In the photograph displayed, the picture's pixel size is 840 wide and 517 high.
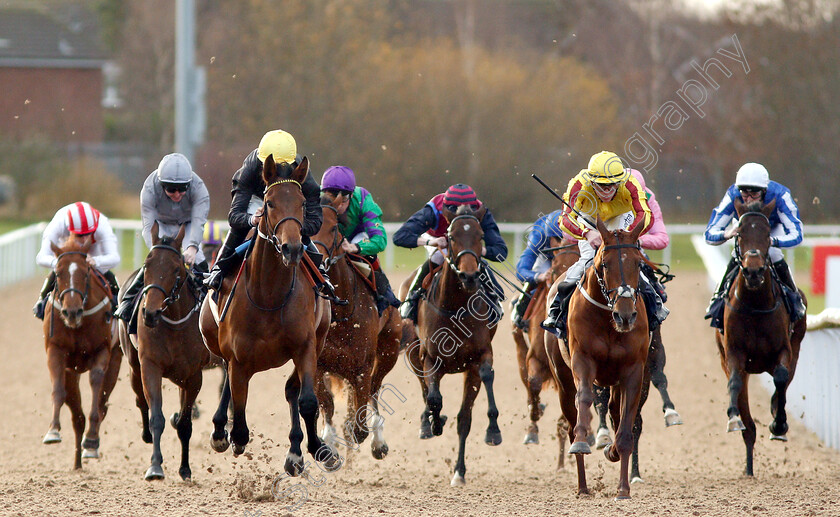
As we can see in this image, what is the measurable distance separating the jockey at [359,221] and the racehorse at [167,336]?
116cm

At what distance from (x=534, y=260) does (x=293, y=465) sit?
3.11 m

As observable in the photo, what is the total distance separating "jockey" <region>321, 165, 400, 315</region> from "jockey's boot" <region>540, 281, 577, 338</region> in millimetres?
1351

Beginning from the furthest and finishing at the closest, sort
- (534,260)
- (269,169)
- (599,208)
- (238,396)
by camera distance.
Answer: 1. (534,260)
2. (599,208)
3. (238,396)
4. (269,169)

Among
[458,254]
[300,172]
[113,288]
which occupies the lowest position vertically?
[113,288]

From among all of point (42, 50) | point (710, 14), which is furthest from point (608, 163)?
point (42, 50)

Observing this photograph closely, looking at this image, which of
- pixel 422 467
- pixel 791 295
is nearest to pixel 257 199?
pixel 422 467

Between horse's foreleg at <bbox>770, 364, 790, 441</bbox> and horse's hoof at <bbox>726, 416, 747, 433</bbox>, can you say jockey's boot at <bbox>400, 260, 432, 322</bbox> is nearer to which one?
horse's hoof at <bbox>726, 416, 747, 433</bbox>

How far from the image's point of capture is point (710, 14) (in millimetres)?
30922

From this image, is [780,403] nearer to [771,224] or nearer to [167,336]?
[771,224]

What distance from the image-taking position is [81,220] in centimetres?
848

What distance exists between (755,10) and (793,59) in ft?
5.92

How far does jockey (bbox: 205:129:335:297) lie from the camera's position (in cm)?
645

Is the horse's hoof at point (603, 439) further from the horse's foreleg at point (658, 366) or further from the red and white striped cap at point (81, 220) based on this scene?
the red and white striped cap at point (81, 220)

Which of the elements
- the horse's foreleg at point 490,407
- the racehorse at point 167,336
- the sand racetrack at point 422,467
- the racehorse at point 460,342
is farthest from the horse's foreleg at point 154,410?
the horse's foreleg at point 490,407
